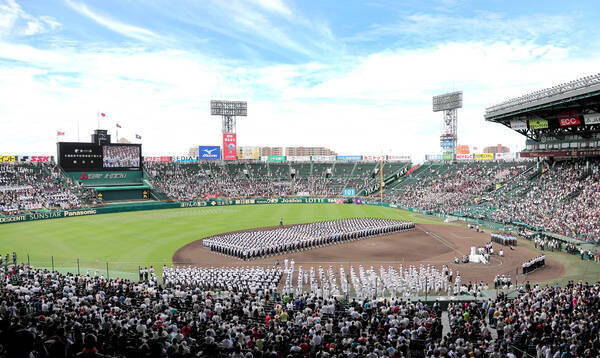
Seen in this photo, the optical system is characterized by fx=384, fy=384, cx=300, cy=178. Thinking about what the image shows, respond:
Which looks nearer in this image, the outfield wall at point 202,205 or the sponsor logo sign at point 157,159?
the outfield wall at point 202,205

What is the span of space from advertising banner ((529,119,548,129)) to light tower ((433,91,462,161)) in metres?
30.4

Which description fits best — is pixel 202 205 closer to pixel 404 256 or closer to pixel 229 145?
pixel 229 145

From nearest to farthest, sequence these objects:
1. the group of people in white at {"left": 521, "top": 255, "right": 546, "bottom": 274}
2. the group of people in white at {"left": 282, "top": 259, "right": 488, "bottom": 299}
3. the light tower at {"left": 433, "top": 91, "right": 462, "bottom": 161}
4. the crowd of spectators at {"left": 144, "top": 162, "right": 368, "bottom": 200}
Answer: the group of people in white at {"left": 282, "top": 259, "right": 488, "bottom": 299} → the group of people in white at {"left": 521, "top": 255, "right": 546, "bottom": 274} → the crowd of spectators at {"left": 144, "top": 162, "right": 368, "bottom": 200} → the light tower at {"left": 433, "top": 91, "right": 462, "bottom": 161}

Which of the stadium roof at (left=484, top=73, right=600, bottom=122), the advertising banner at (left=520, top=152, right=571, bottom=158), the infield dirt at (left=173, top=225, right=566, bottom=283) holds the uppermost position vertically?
the stadium roof at (left=484, top=73, right=600, bottom=122)

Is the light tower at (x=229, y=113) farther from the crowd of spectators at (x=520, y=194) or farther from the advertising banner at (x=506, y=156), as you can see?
the advertising banner at (x=506, y=156)

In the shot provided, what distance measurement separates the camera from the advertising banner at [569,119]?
43.8 meters

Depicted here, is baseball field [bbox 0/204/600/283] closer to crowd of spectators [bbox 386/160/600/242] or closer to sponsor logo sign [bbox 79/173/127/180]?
crowd of spectators [bbox 386/160/600/242]

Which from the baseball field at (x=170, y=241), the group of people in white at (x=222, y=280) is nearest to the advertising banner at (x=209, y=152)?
the baseball field at (x=170, y=241)

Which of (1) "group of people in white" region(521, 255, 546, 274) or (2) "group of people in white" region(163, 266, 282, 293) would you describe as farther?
(1) "group of people in white" region(521, 255, 546, 274)

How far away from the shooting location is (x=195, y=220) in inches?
2045

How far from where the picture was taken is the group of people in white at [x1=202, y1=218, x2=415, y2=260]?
31.9m

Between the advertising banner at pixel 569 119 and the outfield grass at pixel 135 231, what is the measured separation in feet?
61.9

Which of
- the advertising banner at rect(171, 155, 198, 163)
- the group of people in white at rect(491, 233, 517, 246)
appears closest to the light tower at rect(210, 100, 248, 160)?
the advertising banner at rect(171, 155, 198, 163)

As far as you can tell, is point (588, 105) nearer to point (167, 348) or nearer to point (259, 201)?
point (167, 348)
